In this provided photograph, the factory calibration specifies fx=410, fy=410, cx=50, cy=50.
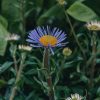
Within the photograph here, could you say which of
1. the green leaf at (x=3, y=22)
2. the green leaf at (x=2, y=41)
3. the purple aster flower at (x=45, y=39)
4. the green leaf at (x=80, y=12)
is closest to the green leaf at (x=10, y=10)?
the green leaf at (x=3, y=22)

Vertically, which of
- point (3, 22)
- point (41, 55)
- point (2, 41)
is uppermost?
point (3, 22)

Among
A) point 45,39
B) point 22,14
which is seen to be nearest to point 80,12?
point 22,14

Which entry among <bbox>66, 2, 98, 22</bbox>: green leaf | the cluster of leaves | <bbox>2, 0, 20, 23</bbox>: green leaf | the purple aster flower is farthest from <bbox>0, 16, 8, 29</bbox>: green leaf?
the purple aster flower

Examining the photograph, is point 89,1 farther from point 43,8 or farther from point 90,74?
point 90,74

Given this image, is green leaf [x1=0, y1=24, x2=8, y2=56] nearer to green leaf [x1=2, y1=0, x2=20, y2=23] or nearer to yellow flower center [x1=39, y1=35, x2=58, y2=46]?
Answer: green leaf [x1=2, y1=0, x2=20, y2=23]

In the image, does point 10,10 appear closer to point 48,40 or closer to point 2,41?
point 2,41

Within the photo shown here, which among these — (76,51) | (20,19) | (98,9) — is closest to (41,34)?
(76,51)
